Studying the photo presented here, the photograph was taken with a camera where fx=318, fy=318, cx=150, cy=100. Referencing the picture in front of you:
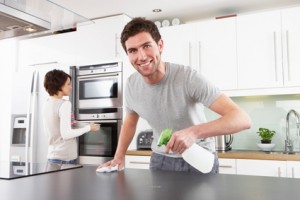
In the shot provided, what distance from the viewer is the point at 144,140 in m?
2.91

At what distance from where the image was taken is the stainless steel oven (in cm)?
299

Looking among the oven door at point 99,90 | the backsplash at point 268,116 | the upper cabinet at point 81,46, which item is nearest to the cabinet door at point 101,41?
the upper cabinet at point 81,46

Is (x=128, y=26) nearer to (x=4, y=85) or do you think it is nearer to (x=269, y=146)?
(x=269, y=146)

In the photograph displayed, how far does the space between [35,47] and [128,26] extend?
2395 mm

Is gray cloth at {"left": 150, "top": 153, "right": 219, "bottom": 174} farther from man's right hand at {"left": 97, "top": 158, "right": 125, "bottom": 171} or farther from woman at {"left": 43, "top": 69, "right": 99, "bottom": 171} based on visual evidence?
woman at {"left": 43, "top": 69, "right": 99, "bottom": 171}

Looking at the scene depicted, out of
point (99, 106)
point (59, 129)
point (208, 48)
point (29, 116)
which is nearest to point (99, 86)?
point (99, 106)

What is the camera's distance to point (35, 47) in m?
3.48

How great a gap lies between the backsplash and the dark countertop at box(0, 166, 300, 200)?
193 centimetres

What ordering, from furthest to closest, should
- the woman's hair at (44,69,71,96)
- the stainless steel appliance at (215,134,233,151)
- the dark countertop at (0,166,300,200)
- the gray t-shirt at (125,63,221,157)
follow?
the stainless steel appliance at (215,134,233,151) < the woman's hair at (44,69,71,96) < the gray t-shirt at (125,63,221,157) < the dark countertop at (0,166,300,200)

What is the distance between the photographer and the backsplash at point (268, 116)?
2.84 m

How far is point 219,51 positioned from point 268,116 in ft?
2.52

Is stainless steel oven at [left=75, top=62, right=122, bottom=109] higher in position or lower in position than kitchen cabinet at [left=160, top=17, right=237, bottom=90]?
lower

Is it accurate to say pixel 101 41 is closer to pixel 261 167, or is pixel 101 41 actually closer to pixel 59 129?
pixel 59 129

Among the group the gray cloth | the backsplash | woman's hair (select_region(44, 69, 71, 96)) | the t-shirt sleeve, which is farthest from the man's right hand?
the backsplash
